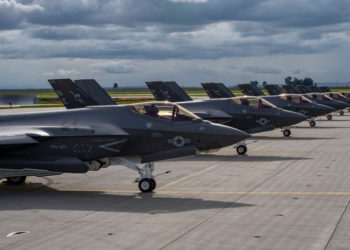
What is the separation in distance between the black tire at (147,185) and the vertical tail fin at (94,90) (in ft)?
48.1

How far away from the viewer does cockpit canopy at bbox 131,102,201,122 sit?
16703 mm

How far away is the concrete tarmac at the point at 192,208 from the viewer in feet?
34.6

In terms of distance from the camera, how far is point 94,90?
30.3 m

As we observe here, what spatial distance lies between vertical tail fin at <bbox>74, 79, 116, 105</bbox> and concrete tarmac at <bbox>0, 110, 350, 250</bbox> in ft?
30.6

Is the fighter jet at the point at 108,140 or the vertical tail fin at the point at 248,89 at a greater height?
the vertical tail fin at the point at 248,89

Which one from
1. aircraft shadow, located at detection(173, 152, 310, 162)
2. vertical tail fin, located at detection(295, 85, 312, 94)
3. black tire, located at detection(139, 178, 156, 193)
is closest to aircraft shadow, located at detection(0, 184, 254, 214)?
black tire, located at detection(139, 178, 156, 193)

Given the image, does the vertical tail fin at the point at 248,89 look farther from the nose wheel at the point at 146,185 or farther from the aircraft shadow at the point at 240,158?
the nose wheel at the point at 146,185

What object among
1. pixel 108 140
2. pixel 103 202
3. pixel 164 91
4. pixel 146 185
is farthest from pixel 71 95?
pixel 103 202

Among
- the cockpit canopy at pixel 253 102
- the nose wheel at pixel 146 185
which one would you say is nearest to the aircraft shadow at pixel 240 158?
the cockpit canopy at pixel 253 102

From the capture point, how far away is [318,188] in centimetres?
1616

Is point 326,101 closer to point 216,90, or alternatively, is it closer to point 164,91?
point 216,90

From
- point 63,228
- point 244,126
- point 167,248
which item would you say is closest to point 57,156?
point 63,228

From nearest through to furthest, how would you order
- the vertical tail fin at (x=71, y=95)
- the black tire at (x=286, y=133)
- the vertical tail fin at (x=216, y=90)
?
the vertical tail fin at (x=71, y=95) < the black tire at (x=286, y=133) < the vertical tail fin at (x=216, y=90)

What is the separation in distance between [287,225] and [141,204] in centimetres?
421
